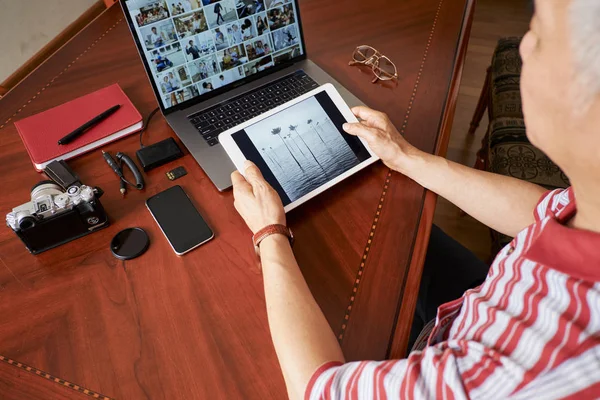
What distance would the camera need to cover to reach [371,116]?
955 millimetres

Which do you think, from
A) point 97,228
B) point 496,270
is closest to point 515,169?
point 496,270

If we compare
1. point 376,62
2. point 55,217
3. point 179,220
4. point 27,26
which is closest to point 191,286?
point 179,220

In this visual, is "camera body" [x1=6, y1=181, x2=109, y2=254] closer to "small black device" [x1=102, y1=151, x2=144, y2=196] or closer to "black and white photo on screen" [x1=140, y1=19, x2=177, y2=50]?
"small black device" [x1=102, y1=151, x2=144, y2=196]

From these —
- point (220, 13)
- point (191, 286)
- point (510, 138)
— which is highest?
point (220, 13)

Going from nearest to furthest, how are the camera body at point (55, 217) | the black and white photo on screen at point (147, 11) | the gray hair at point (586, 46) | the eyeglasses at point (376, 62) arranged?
the gray hair at point (586, 46) < the camera body at point (55, 217) < the black and white photo on screen at point (147, 11) < the eyeglasses at point (376, 62)

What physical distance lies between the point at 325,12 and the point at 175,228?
2.91ft

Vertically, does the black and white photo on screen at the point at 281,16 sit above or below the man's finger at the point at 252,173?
above

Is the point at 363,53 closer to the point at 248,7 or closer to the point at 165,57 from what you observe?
the point at 248,7

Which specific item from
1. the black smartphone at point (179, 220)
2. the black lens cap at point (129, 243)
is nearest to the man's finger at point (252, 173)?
the black smartphone at point (179, 220)

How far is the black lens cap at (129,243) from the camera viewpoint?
0.80 m

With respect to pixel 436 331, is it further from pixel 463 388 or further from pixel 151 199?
pixel 151 199

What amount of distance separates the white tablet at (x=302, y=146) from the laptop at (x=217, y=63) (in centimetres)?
9

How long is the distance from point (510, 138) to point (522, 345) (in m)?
1.06

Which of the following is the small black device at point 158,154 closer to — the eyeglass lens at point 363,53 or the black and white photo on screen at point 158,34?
the black and white photo on screen at point 158,34
